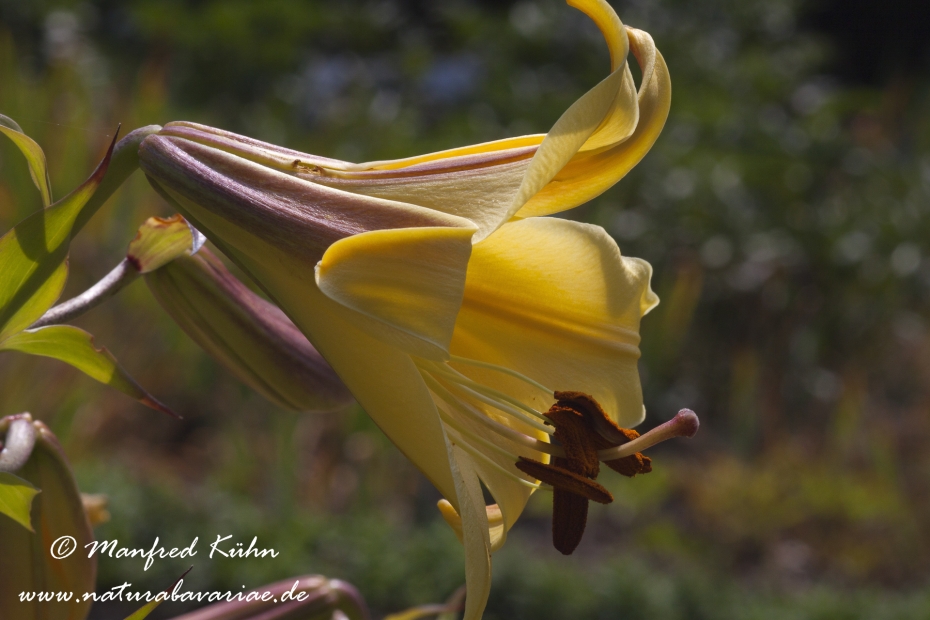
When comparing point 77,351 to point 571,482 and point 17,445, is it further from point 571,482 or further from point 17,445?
point 571,482

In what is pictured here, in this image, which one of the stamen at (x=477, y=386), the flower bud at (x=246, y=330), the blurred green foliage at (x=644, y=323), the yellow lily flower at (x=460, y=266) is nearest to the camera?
the yellow lily flower at (x=460, y=266)

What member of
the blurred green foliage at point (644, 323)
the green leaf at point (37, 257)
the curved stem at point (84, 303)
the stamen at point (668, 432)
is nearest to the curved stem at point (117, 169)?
the green leaf at point (37, 257)

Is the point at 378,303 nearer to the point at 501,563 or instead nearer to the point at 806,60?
the point at 501,563

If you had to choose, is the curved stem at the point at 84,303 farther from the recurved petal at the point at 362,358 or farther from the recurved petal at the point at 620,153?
the recurved petal at the point at 620,153

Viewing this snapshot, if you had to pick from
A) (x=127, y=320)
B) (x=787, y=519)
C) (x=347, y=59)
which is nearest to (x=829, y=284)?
(x=787, y=519)

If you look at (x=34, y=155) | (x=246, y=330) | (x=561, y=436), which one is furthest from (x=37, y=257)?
(x=561, y=436)

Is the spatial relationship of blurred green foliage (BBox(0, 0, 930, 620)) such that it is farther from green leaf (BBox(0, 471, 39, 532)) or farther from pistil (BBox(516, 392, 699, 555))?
pistil (BBox(516, 392, 699, 555))
